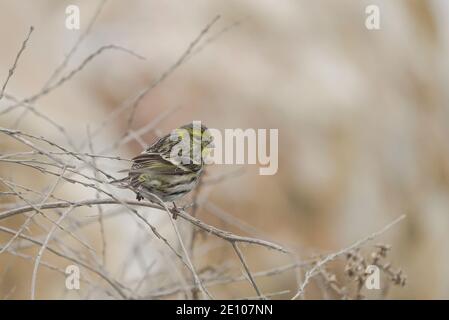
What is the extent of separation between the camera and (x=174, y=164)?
96.3 inches

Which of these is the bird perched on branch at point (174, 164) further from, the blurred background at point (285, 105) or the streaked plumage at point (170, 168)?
the blurred background at point (285, 105)

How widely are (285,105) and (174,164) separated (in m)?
3.52

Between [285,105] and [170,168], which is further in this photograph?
[285,105]

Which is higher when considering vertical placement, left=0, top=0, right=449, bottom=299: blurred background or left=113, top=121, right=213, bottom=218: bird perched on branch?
left=0, top=0, right=449, bottom=299: blurred background

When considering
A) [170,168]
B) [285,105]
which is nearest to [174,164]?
[170,168]

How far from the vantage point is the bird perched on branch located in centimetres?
239

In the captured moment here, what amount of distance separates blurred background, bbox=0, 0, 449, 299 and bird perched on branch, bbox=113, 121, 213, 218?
1.99m

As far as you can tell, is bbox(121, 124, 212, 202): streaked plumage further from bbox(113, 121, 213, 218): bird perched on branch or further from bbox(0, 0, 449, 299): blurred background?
bbox(0, 0, 449, 299): blurred background

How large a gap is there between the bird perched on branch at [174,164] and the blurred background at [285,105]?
78.5 inches

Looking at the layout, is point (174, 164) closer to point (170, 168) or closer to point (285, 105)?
point (170, 168)

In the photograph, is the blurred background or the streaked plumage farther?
the blurred background

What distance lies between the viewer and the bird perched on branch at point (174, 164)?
2393 millimetres

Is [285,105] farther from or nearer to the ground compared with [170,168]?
farther from the ground

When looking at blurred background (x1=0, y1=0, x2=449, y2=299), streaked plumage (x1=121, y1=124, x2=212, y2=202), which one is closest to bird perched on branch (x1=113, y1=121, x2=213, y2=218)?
streaked plumage (x1=121, y1=124, x2=212, y2=202)
